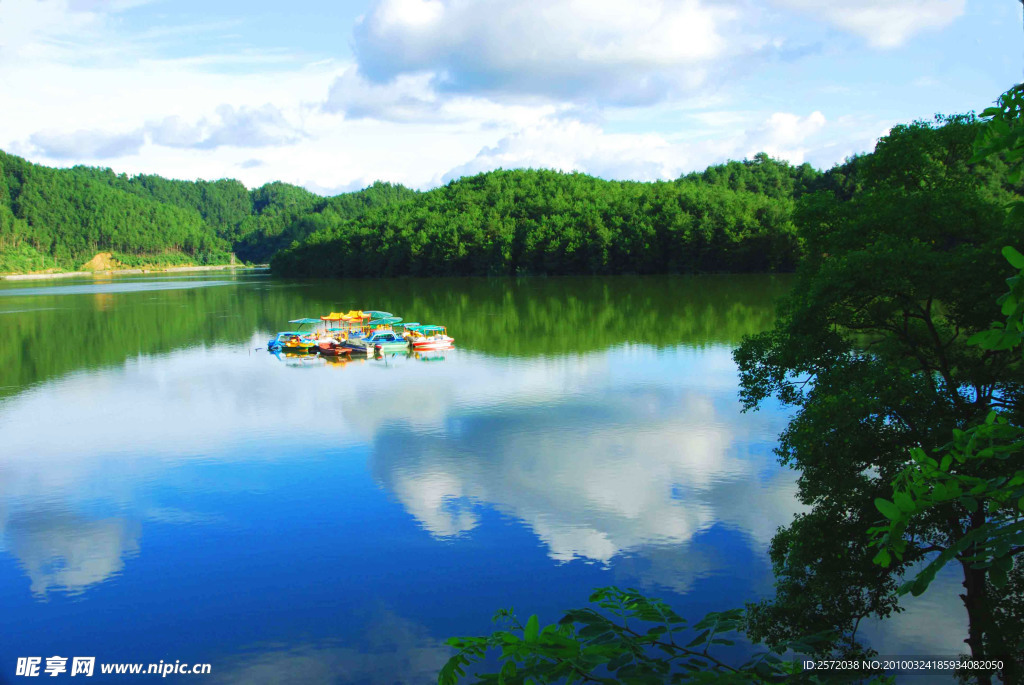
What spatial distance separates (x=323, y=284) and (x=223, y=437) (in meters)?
77.3

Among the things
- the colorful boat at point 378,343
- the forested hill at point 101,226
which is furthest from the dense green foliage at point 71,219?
the colorful boat at point 378,343

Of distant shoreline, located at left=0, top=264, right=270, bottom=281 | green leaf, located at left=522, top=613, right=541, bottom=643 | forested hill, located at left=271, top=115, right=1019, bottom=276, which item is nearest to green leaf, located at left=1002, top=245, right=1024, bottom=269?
green leaf, located at left=522, top=613, right=541, bottom=643

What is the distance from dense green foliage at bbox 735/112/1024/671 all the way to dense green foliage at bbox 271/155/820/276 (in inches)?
2498

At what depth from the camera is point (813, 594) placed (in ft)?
35.4

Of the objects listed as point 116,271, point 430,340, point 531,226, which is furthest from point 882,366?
point 116,271

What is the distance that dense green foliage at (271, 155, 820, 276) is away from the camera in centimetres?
8231

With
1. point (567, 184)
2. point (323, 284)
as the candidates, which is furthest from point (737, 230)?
point (323, 284)

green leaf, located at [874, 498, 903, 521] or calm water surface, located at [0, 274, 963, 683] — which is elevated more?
green leaf, located at [874, 498, 903, 521]

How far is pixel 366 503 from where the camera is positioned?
1738 centimetres

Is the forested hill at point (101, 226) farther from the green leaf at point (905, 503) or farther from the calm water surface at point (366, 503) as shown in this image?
the green leaf at point (905, 503)

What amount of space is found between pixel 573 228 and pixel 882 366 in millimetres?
84188

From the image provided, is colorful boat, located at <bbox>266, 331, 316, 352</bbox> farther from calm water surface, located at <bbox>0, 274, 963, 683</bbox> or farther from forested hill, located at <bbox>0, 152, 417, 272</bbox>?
forested hill, located at <bbox>0, 152, 417, 272</bbox>

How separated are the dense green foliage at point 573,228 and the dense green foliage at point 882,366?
63.5 m

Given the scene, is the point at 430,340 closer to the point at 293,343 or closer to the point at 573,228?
the point at 293,343
